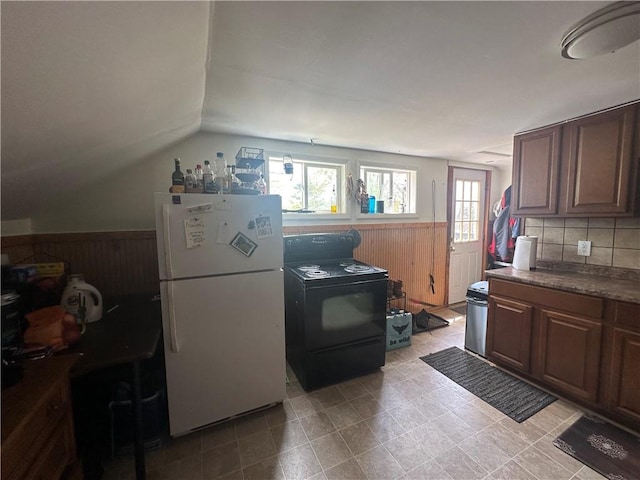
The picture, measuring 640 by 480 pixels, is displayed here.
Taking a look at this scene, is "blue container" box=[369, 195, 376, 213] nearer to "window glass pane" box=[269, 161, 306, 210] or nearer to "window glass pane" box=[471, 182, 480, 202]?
"window glass pane" box=[269, 161, 306, 210]

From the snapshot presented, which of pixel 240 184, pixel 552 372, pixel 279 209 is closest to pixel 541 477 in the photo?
pixel 552 372

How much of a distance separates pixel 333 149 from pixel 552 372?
2.83 meters

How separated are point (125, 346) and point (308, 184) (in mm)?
2220

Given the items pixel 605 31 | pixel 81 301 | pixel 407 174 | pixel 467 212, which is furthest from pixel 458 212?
pixel 81 301

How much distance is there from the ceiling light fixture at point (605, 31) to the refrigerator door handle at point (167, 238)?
6.93 ft

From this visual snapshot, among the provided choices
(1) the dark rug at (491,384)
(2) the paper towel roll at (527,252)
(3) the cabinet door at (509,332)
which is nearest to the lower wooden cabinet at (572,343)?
(3) the cabinet door at (509,332)

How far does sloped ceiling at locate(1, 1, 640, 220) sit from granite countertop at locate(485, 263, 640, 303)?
4.29ft

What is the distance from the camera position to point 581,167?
2107 millimetres

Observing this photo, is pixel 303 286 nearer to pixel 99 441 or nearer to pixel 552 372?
pixel 99 441

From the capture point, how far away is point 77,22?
646 mm

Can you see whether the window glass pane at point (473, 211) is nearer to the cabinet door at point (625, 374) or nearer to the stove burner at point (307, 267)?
the cabinet door at point (625, 374)

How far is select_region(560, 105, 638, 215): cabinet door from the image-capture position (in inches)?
74.5

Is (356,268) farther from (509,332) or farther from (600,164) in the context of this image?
(600,164)

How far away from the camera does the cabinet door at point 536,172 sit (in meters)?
2.27
